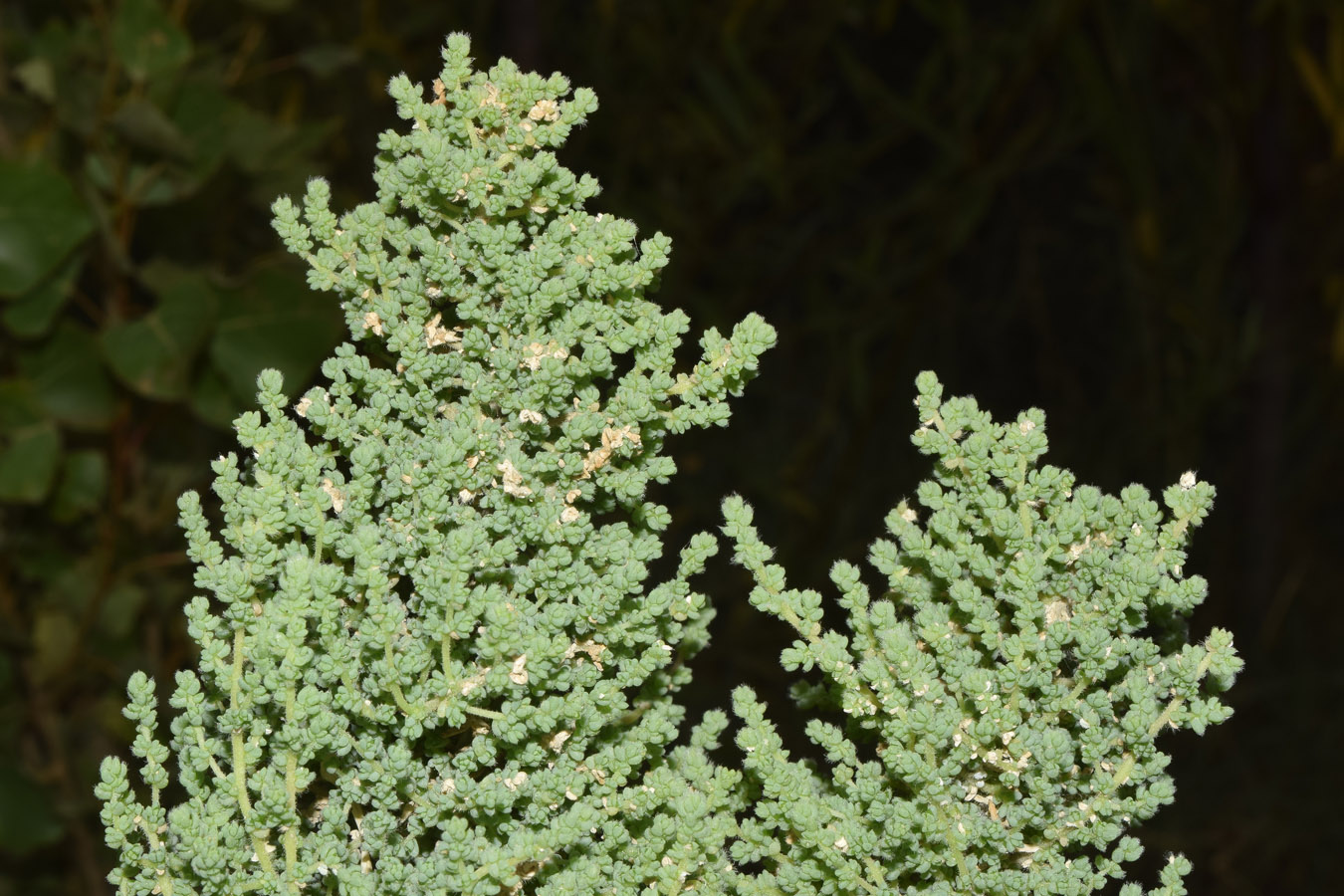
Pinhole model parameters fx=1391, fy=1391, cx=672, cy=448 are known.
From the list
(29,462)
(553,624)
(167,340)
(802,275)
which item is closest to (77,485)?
(29,462)

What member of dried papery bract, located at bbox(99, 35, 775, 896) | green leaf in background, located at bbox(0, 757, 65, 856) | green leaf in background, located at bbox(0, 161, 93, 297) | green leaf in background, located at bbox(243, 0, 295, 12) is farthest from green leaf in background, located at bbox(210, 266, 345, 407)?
dried papery bract, located at bbox(99, 35, 775, 896)

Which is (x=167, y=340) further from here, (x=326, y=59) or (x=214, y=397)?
(x=326, y=59)

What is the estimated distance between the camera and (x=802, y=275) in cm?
190

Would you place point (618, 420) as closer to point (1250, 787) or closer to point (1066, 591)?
point (1066, 591)

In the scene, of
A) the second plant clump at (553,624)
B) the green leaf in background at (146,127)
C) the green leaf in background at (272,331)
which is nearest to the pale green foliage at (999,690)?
the second plant clump at (553,624)

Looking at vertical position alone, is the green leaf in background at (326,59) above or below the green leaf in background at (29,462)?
above

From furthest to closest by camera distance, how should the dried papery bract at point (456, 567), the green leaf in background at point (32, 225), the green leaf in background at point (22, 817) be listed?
1. the green leaf in background at point (22, 817)
2. the green leaf in background at point (32, 225)
3. the dried papery bract at point (456, 567)

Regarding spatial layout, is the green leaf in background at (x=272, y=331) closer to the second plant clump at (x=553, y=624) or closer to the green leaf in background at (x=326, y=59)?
the green leaf in background at (x=326, y=59)

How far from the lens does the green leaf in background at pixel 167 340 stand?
102 centimetres

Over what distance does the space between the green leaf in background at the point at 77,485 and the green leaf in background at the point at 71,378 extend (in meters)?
0.04

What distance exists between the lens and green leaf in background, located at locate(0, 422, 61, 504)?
3.45 feet

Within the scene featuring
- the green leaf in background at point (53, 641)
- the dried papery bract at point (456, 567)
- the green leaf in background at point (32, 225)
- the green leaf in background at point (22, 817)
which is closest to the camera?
the dried papery bract at point (456, 567)

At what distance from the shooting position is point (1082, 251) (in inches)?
81.6

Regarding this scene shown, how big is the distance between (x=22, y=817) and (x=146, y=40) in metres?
0.61
